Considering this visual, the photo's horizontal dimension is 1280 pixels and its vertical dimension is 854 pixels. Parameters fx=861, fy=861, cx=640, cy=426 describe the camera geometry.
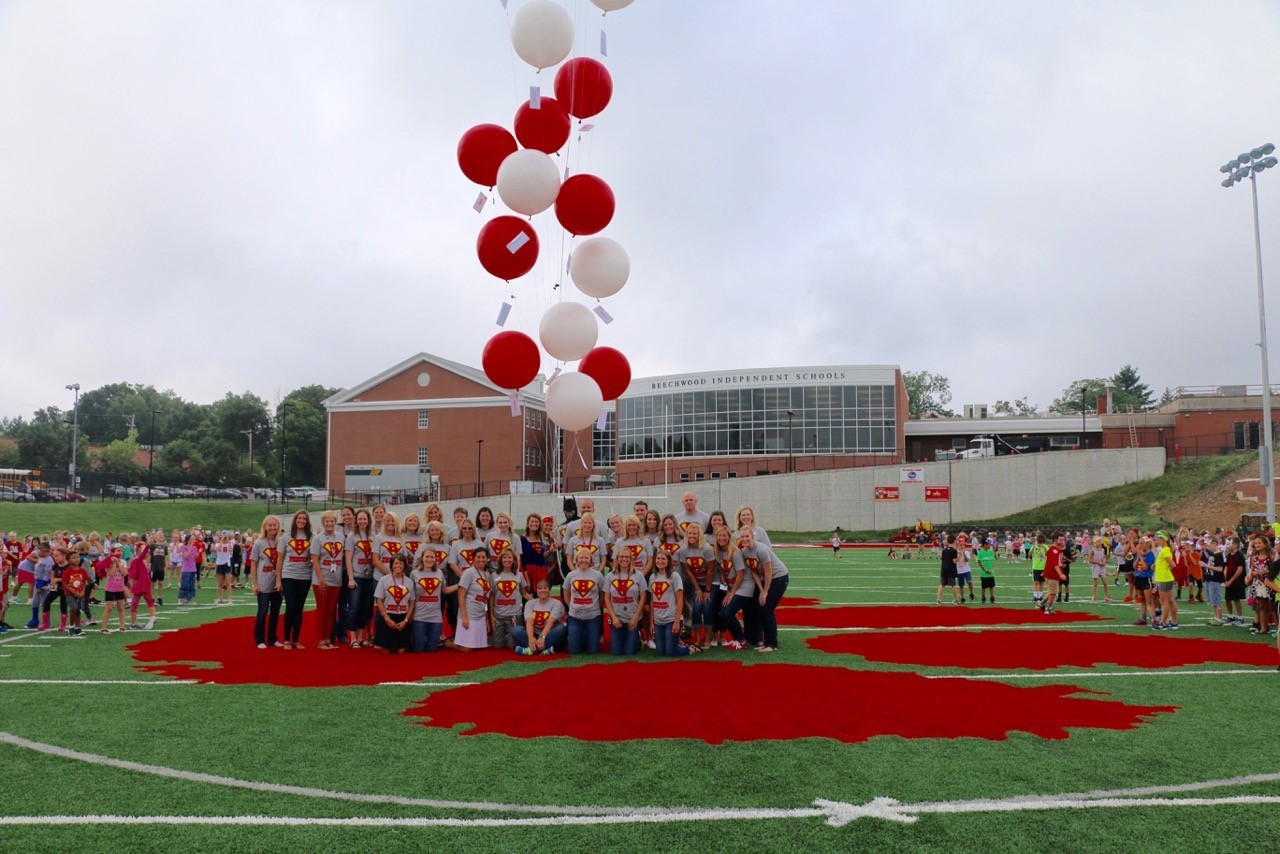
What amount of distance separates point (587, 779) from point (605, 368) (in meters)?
7.67


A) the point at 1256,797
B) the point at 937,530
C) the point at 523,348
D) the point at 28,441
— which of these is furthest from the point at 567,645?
the point at 28,441

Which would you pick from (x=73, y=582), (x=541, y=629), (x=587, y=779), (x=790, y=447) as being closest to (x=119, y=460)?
(x=790, y=447)

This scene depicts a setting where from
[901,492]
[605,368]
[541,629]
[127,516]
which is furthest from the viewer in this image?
[901,492]

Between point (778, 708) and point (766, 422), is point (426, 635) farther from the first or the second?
point (766, 422)

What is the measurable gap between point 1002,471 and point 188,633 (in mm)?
47002

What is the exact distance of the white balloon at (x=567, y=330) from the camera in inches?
464

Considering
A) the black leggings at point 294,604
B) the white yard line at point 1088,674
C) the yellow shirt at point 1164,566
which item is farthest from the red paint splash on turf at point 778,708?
the yellow shirt at point 1164,566

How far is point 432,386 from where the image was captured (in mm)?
67375

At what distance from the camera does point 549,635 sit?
10195 millimetres

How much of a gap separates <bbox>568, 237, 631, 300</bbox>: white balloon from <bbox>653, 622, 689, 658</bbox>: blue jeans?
474 cm

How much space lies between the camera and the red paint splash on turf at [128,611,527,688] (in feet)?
28.7

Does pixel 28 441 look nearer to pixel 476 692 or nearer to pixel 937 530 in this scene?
pixel 937 530

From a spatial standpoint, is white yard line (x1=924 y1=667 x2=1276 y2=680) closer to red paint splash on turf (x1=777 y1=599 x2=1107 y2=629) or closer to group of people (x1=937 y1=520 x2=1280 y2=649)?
group of people (x1=937 y1=520 x2=1280 y2=649)

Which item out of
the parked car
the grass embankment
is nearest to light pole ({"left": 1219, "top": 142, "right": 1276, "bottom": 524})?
the grass embankment
